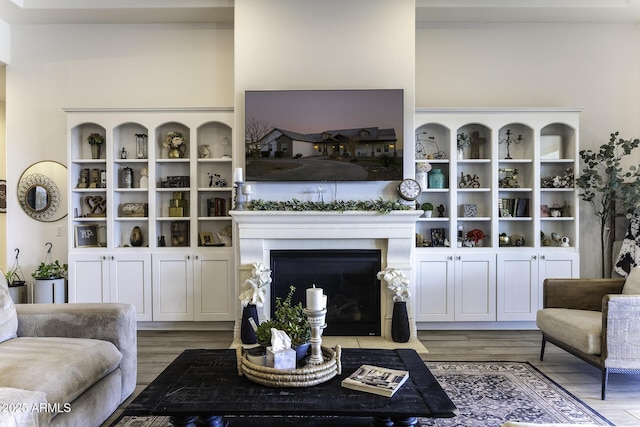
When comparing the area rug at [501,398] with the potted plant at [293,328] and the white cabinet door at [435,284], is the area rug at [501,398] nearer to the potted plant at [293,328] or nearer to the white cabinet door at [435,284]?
the potted plant at [293,328]

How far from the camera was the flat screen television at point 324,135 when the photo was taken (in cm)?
408

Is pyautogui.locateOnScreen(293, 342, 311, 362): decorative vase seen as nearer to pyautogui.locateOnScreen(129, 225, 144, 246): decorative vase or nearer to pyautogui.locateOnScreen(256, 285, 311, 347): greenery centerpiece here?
pyautogui.locateOnScreen(256, 285, 311, 347): greenery centerpiece

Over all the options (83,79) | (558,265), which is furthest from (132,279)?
(558,265)

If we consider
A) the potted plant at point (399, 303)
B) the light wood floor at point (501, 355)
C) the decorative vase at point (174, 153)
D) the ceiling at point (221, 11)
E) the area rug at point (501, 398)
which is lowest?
the light wood floor at point (501, 355)

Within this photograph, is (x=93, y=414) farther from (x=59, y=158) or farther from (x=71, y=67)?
(x=71, y=67)

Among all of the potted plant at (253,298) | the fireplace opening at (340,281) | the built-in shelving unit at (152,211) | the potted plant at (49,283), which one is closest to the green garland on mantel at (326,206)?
the fireplace opening at (340,281)

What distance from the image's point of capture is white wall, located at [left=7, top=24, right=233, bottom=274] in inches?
189

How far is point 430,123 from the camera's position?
14.8ft

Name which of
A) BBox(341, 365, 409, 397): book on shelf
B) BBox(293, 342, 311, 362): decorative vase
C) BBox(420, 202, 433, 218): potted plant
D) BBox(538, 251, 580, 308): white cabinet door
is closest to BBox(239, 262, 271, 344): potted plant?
BBox(420, 202, 433, 218): potted plant

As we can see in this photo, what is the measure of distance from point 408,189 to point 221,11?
262 cm

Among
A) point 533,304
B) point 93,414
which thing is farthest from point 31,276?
point 533,304

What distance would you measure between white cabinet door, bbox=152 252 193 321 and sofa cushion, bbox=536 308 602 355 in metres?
3.27

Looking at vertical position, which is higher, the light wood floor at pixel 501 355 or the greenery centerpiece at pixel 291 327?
the greenery centerpiece at pixel 291 327

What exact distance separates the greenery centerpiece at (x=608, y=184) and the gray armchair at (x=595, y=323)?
4.16ft
